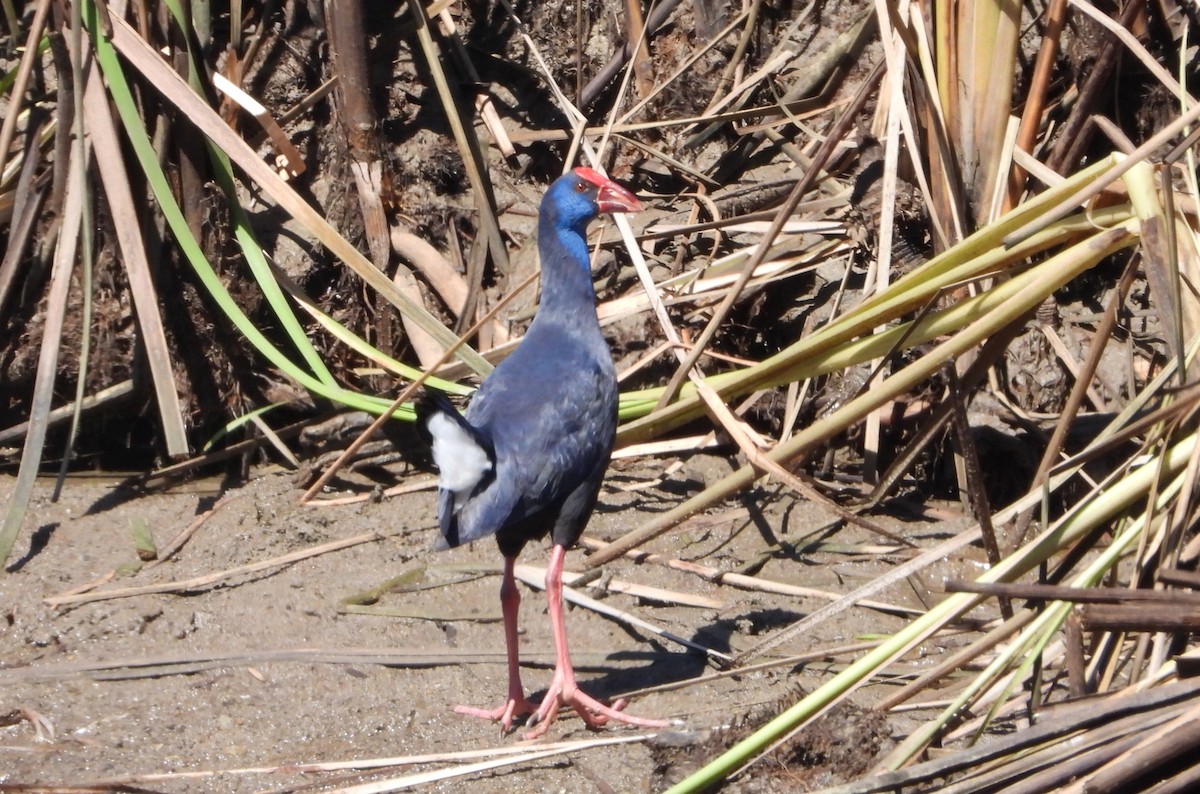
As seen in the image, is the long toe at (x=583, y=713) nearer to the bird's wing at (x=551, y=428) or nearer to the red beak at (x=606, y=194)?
the bird's wing at (x=551, y=428)

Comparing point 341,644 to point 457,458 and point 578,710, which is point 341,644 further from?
point 457,458

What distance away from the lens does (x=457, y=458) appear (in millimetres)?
2914

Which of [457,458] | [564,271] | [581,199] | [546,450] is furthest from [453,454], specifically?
[581,199]

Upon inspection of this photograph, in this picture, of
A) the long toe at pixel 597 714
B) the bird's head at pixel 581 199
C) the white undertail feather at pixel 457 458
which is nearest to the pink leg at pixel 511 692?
the long toe at pixel 597 714

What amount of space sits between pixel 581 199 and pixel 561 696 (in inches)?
52.4

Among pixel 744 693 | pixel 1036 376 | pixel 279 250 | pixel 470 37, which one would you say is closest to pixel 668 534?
pixel 744 693

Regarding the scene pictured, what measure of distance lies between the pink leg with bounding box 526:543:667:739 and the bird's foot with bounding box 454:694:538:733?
0.04 m

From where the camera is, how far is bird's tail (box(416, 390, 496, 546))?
2.77 metres

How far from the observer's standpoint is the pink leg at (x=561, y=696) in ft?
10.2

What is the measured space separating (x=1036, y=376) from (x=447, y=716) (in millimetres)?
1981

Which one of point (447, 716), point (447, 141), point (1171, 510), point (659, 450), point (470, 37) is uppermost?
point (470, 37)

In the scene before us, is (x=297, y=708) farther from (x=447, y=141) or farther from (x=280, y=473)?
(x=447, y=141)

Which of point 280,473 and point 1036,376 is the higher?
point 1036,376

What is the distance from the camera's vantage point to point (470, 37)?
519 cm
